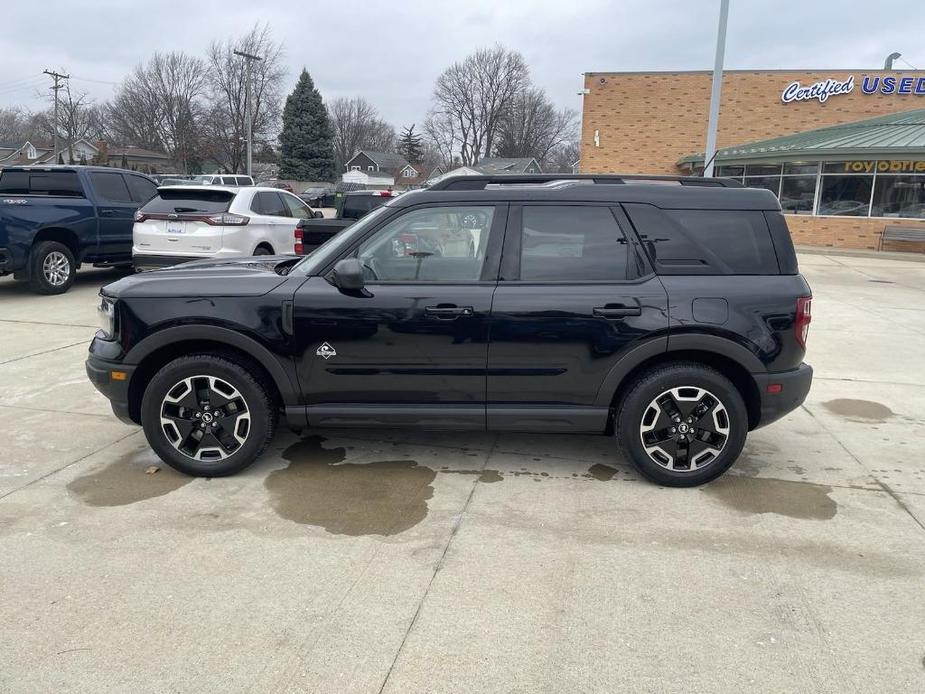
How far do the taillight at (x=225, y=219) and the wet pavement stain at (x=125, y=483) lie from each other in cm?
592

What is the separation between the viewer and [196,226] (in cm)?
967

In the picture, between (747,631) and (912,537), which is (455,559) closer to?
(747,631)

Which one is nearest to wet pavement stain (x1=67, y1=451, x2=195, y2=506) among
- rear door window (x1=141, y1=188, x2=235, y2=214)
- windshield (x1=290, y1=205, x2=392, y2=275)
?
windshield (x1=290, y1=205, x2=392, y2=275)

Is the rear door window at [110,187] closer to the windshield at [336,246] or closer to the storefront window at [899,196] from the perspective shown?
the windshield at [336,246]

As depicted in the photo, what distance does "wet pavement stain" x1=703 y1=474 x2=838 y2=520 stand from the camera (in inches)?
153

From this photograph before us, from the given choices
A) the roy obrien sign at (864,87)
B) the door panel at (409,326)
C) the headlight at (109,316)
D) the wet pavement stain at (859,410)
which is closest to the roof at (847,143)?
the roy obrien sign at (864,87)

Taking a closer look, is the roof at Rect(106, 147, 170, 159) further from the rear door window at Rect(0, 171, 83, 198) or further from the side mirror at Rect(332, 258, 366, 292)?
the side mirror at Rect(332, 258, 366, 292)

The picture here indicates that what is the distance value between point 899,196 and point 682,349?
21.0 m

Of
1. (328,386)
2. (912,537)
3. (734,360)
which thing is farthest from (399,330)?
(912,537)

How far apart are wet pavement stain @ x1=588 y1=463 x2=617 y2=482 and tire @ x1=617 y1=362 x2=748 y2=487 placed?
260 mm

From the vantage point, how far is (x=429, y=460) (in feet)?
14.9

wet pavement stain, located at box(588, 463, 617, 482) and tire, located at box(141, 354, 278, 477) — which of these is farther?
wet pavement stain, located at box(588, 463, 617, 482)

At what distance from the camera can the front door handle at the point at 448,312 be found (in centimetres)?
393

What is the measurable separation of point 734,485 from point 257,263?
3.47m
